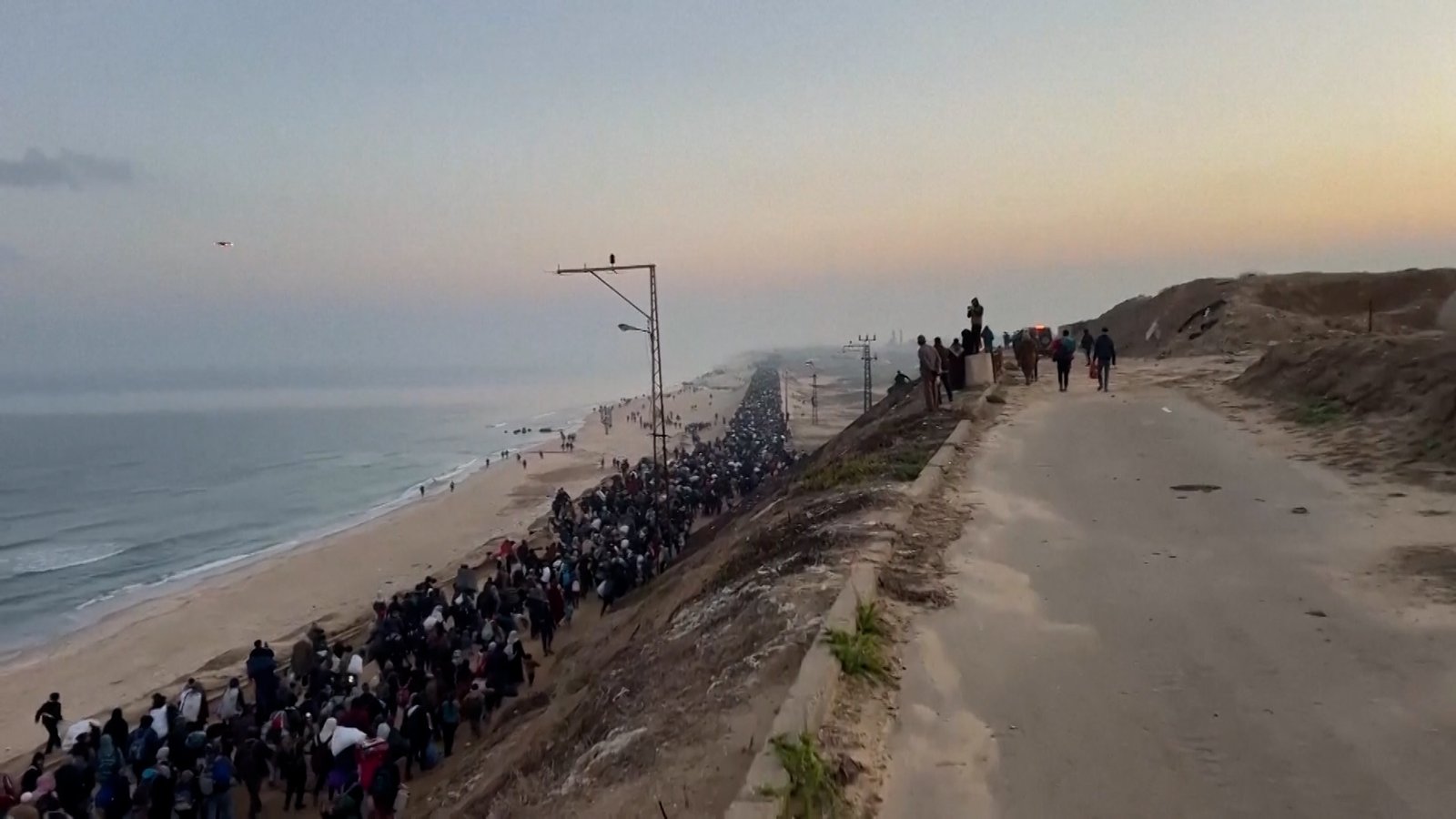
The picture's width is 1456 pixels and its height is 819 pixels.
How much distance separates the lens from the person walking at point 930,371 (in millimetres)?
15602

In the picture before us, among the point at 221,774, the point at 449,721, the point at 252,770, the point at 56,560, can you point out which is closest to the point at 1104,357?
the point at 449,721

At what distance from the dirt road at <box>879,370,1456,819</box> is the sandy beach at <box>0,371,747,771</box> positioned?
17.6 m

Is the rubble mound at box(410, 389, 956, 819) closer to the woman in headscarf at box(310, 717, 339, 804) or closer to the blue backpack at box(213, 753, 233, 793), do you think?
the woman in headscarf at box(310, 717, 339, 804)

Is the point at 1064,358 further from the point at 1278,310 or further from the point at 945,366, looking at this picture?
the point at 1278,310

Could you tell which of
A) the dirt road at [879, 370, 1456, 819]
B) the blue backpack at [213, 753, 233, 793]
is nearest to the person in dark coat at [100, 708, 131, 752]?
the blue backpack at [213, 753, 233, 793]

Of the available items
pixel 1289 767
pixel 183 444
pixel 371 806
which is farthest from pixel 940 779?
pixel 183 444

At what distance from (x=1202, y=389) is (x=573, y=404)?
109836 millimetres

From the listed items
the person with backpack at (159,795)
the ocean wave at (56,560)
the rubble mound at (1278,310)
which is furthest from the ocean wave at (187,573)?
the rubble mound at (1278,310)

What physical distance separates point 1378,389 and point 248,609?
29.7m

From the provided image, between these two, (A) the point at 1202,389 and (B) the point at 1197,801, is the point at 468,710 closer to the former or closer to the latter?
(B) the point at 1197,801

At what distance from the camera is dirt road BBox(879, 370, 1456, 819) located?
13.3 feet

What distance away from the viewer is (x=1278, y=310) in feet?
108

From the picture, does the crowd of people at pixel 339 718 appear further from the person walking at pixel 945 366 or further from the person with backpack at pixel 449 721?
the person walking at pixel 945 366

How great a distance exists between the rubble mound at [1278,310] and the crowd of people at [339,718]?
2173 cm
